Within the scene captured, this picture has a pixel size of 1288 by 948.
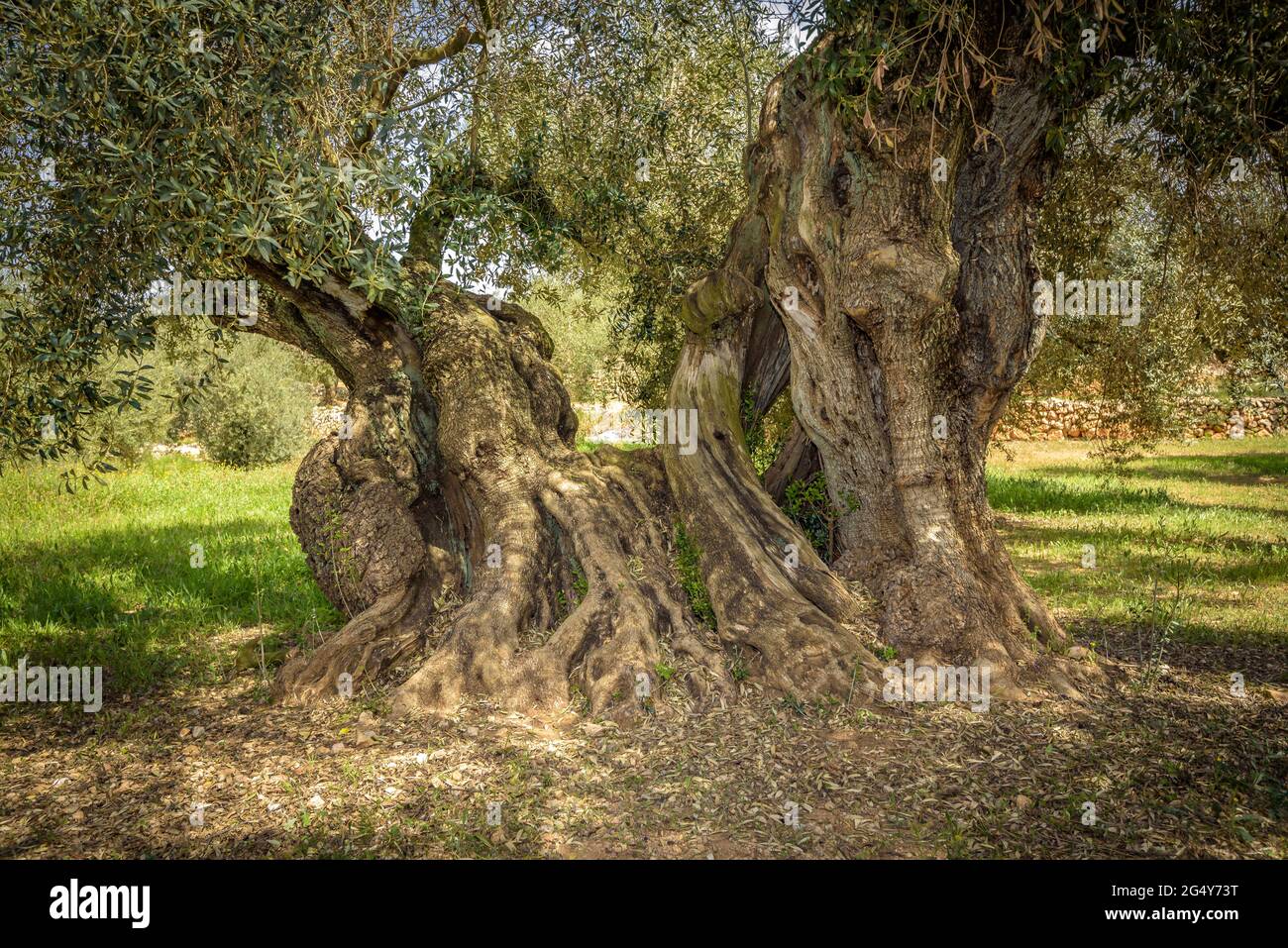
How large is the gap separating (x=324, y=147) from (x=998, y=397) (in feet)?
16.8

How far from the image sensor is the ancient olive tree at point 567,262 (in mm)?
4715

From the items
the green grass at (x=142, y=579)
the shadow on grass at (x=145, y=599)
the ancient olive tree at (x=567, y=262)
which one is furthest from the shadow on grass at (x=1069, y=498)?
the green grass at (x=142, y=579)

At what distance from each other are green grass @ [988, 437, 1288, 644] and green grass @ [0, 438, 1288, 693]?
0.11 feet

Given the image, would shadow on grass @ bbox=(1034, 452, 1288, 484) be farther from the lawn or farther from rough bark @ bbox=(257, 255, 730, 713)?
rough bark @ bbox=(257, 255, 730, 713)

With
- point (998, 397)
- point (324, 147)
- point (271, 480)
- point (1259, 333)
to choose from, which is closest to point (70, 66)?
point (324, 147)

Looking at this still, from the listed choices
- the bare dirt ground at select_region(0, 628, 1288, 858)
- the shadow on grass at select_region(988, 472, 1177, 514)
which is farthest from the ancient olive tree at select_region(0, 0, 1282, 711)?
the shadow on grass at select_region(988, 472, 1177, 514)

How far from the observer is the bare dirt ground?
402 centimetres

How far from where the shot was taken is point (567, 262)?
8.30m

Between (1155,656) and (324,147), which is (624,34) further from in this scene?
(1155,656)

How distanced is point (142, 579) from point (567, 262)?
5947 mm

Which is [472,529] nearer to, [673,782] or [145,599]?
[673,782]

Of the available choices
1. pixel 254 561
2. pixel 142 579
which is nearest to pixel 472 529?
pixel 254 561

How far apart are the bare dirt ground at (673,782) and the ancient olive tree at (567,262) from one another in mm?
420

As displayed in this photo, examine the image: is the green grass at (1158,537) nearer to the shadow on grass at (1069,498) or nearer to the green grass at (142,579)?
the shadow on grass at (1069,498)
